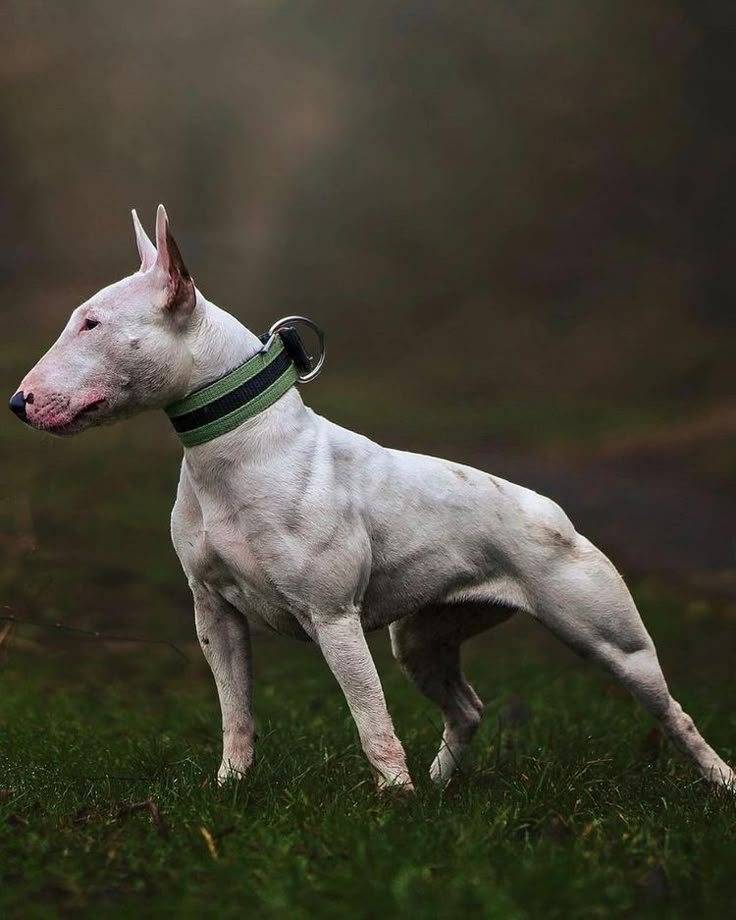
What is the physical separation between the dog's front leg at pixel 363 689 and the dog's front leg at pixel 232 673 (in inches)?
15.4

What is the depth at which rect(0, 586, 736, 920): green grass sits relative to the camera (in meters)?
2.89

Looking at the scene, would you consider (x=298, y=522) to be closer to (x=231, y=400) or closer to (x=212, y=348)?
(x=231, y=400)

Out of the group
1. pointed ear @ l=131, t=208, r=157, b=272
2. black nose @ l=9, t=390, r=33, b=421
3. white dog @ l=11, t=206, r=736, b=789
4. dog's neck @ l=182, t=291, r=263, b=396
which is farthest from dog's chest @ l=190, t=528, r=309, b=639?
pointed ear @ l=131, t=208, r=157, b=272

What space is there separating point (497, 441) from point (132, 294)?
9545mm

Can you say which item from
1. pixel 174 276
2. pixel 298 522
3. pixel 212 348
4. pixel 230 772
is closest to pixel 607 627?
pixel 298 522

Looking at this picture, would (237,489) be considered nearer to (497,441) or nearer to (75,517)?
(75,517)

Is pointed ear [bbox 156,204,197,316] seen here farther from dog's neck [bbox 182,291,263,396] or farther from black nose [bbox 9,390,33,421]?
black nose [bbox 9,390,33,421]

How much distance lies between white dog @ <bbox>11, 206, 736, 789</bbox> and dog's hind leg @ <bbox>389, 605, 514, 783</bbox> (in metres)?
0.06

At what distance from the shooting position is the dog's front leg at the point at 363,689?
3.72m

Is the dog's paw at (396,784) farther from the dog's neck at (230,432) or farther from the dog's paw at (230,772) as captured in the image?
the dog's neck at (230,432)

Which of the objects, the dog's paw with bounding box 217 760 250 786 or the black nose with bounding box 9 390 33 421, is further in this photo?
the dog's paw with bounding box 217 760 250 786

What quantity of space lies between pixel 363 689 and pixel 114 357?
1171 mm

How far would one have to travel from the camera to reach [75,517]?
9633mm

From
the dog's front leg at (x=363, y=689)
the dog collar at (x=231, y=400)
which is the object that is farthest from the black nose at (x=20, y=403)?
the dog's front leg at (x=363, y=689)
